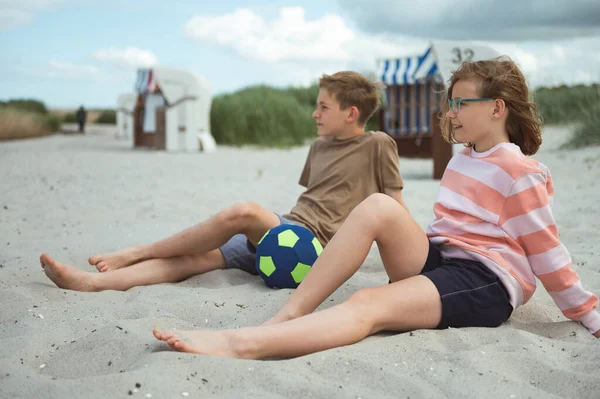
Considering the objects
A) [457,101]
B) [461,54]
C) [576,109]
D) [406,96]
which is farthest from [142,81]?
[457,101]

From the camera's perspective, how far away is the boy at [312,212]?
9.91 ft

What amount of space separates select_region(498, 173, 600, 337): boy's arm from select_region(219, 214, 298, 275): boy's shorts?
1.43 meters

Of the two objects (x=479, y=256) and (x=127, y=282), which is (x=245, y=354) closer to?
(x=479, y=256)

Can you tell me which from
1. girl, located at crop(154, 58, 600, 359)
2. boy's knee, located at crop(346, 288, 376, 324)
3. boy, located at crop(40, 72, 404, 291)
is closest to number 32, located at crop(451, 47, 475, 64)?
boy, located at crop(40, 72, 404, 291)

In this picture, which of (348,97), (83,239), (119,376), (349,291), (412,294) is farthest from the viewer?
(83,239)

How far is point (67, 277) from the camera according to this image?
2893 mm

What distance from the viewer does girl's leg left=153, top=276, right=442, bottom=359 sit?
2.00 m

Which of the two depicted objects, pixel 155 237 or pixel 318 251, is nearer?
pixel 318 251

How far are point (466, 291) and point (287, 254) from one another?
92 cm

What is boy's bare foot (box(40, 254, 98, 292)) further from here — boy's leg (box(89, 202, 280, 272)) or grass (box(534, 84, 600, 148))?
grass (box(534, 84, 600, 148))

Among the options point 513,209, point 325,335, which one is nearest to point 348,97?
point 513,209

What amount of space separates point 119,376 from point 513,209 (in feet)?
4.80

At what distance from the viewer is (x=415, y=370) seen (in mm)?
2016

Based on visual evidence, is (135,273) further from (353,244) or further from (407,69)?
(407,69)
